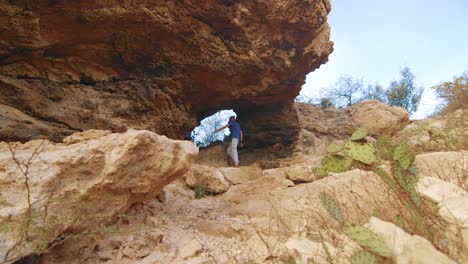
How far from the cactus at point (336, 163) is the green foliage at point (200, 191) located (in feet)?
8.46

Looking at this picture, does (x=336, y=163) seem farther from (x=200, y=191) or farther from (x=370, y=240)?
(x=200, y=191)

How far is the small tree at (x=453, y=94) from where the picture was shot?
6.76 metres

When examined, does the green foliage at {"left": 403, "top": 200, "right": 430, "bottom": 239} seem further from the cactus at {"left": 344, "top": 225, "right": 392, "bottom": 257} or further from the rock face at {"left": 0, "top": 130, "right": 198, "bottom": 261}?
the rock face at {"left": 0, "top": 130, "right": 198, "bottom": 261}

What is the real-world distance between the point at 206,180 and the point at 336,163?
2774mm

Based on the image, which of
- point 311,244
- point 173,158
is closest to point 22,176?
point 173,158

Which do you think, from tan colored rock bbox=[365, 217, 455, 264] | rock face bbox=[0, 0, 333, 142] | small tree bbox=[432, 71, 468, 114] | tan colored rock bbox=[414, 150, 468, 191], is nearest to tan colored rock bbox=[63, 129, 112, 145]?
rock face bbox=[0, 0, 333, 142]

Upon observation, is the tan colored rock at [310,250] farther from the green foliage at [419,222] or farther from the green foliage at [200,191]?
the green foliage at [200,191]

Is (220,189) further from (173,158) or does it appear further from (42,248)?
(42,248)

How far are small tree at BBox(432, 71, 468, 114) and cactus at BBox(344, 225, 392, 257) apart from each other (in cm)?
680

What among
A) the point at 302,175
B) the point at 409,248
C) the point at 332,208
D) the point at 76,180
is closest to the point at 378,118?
the point at 302,175

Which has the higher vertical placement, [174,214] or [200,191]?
[200,191]

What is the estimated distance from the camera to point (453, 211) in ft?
5.75

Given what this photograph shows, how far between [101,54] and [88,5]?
3.36ft

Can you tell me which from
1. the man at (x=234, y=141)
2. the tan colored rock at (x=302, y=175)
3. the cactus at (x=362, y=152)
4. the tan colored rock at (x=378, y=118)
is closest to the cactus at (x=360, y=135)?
the cactus at (x=362, y=152)
